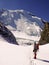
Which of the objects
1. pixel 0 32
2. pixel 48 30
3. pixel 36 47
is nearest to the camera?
pixel 36 47

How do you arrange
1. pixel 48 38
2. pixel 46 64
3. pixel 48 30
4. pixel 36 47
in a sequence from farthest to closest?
pixel 48 30 < pixel 48 38 < pixel 36 47 < pixel 46 64

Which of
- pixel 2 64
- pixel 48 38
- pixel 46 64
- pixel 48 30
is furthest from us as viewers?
pixel 48 30

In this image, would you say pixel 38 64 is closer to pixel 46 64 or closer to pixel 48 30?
pixel 46 64

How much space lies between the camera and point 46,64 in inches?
526

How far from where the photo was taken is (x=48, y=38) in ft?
156

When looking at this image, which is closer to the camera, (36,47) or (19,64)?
(19,64)

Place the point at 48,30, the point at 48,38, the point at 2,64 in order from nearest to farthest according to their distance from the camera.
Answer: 1. the point at 2,64
2. the point at 48,38
3. the point at 48,30

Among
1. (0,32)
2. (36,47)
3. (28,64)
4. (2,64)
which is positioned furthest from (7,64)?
(0,32)

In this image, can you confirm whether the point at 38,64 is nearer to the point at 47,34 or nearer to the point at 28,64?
the point at 28,64

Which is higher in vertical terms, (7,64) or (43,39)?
(7,64)

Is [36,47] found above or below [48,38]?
above

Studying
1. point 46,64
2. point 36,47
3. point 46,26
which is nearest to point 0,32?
point 46,26

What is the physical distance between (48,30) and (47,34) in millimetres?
1903

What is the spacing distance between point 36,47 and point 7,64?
5.07 meters
